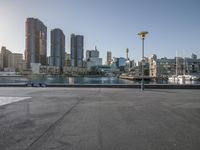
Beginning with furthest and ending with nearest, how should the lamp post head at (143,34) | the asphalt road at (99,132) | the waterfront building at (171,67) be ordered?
the waterfront building at (171,67), the lamp post head at (143,34), the asphalt road at (99,132)

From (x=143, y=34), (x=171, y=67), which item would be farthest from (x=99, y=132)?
(x=171, y=67)

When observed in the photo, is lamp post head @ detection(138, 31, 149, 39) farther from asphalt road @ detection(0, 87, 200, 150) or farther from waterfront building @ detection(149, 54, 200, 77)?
waterfront building @ detection(149, 54, 200, 77)

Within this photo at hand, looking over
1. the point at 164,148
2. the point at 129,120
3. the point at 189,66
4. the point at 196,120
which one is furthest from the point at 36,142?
the point at 189,66

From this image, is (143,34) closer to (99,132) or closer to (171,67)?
(99,132)

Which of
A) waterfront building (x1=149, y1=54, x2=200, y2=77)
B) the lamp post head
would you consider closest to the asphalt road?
the lamp post head

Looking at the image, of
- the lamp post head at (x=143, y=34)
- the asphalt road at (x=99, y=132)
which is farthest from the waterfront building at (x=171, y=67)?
the asphalt road at (x=99, y=132)

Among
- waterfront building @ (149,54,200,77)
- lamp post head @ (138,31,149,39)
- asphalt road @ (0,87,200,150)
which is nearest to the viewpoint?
asphalt road @ (0,87,200,150)

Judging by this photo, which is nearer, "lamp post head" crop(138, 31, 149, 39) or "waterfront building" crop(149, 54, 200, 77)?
"lamp post head" crop(138, 31, 149, 39)

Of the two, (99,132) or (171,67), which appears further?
(171,67)

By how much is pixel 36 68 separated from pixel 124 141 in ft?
639

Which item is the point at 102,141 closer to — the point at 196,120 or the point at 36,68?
the point at 196,120

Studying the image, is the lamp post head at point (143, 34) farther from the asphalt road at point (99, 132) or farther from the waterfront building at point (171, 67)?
the waterfront building at point (171, 67)

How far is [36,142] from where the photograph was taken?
577 centimetres

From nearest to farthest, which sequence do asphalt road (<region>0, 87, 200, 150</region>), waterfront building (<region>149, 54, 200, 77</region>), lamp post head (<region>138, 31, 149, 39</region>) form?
asphalt road (<region>0, 87, 200, 150</region>) < lamp post head (<region>138, 31, 149, 39</region>) < waterfront building (<region>149, 54, 200, 77</region>)
